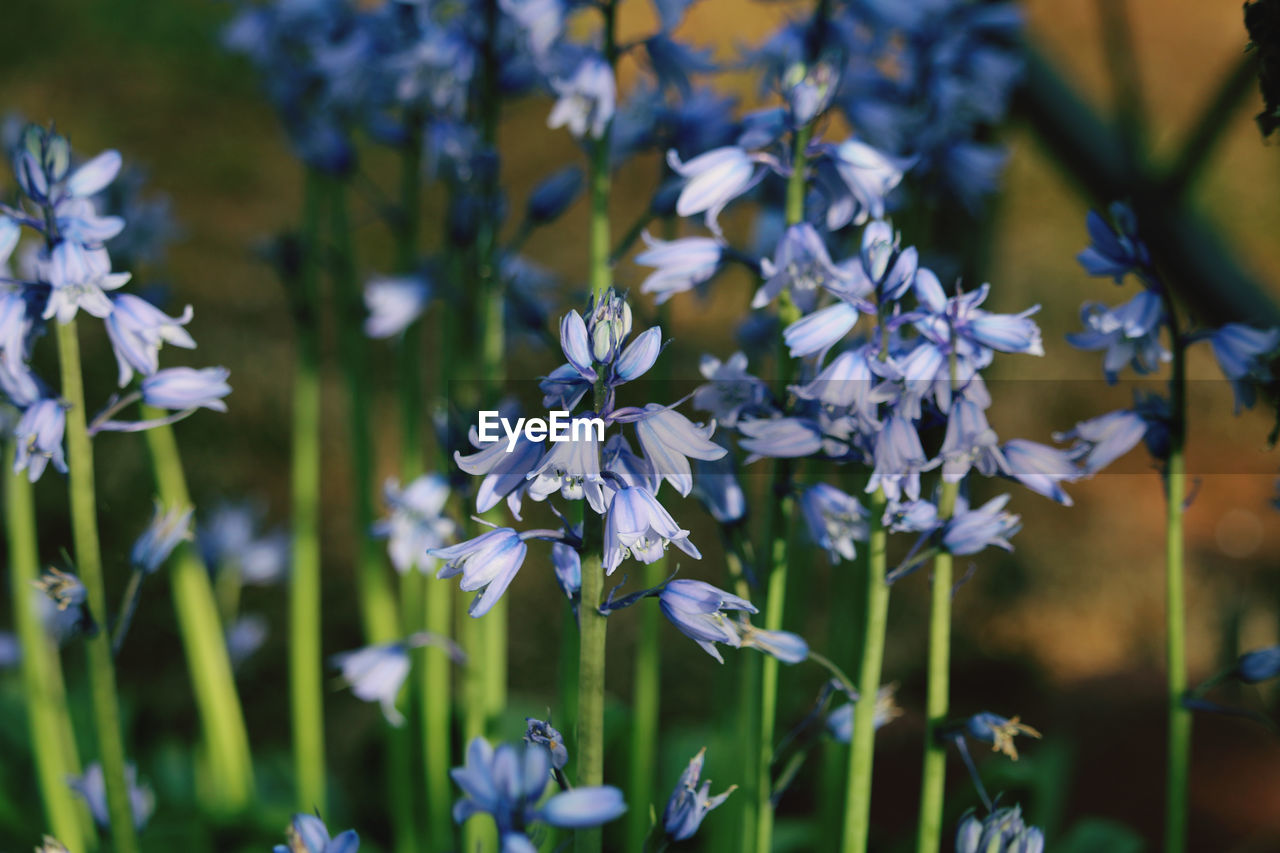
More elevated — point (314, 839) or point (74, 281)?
point (74, 281)

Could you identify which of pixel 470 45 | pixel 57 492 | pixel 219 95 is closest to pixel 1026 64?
pixel 470 45

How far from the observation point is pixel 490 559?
103 cm

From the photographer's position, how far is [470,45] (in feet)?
6.03

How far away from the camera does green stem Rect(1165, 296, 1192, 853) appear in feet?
4.45

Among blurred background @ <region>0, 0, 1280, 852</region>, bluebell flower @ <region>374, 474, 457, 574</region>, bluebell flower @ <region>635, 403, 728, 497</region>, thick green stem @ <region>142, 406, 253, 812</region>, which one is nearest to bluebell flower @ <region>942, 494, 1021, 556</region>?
bluebell flower @ <region>635, 403, 728, 497</region>

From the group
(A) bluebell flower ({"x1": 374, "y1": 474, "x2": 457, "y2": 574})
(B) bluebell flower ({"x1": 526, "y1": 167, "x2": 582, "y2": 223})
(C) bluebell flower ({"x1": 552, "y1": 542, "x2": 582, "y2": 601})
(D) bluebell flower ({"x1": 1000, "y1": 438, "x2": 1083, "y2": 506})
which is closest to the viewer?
(C) bluebell flower ({"x1": 552, "y1": 542, "x2": 582, "y2": 601})

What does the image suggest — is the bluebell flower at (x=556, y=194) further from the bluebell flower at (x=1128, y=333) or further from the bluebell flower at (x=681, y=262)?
the bluebell flower at (x=1128, y=333)

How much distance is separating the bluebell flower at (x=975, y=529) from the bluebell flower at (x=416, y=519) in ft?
2.79

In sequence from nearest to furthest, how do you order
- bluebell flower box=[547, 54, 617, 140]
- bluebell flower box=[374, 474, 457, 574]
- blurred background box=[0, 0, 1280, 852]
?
bluebell flower box=[547, 54, 617, 140]
bluebell flower box=[374, 474, 457, 574]
blurred background box=[0, 0, 1280, 852]

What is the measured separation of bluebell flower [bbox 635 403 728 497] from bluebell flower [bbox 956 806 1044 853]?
0.54m

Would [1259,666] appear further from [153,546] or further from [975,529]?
[153,546]

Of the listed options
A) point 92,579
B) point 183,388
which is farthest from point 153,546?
point 183,388

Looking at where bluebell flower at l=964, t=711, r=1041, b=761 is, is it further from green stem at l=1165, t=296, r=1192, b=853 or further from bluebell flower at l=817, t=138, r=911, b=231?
bluebell flower at l=817, t=138, r=911, b=231

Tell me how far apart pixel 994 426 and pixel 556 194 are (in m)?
3.09
